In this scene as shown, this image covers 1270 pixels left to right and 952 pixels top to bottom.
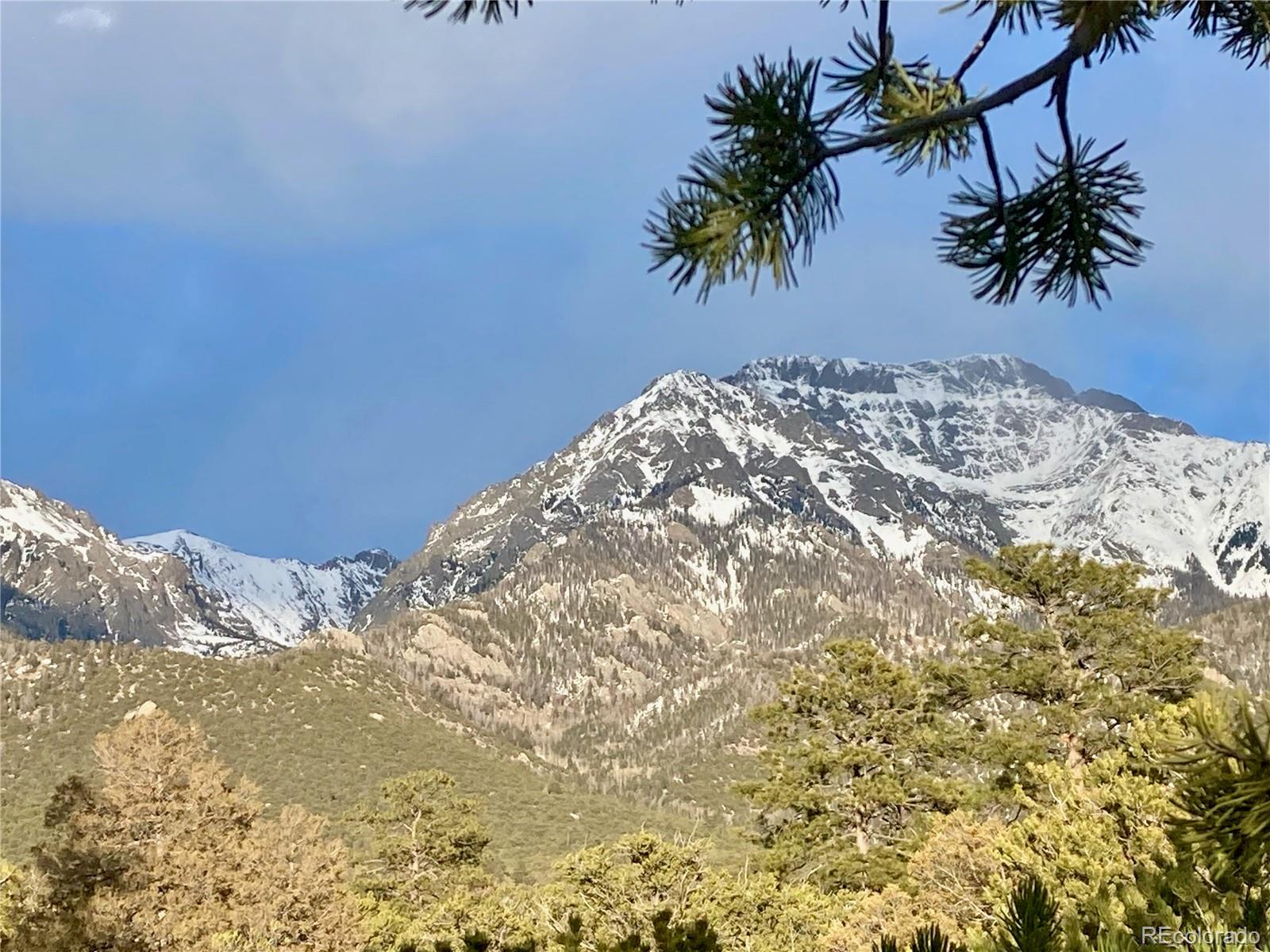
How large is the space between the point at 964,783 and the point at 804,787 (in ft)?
12.2

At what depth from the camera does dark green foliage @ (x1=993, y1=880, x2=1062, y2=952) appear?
8.89ft

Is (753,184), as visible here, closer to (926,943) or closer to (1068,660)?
(926,943)

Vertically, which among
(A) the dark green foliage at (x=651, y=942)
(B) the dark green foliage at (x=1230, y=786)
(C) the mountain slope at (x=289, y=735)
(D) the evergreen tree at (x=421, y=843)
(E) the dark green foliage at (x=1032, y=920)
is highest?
(C) the mountain slope at (x=289, y=735)

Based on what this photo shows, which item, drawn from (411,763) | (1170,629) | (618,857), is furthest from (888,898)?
(411,763)

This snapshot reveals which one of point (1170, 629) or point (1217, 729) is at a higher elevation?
point (1170, 629)

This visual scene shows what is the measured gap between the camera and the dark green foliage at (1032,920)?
107 inches

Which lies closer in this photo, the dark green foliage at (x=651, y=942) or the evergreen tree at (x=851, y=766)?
the dark green foliage at (x=651, y=942)

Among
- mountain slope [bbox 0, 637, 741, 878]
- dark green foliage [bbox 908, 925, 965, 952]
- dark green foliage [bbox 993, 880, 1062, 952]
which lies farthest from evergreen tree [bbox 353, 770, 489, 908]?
mountain slope [bbox 0, 637, 741, 878]


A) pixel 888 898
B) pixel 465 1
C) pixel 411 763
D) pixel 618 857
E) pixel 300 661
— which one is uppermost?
pixel 300 661

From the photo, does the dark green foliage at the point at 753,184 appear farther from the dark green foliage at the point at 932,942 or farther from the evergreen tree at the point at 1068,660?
the evergreen tree at the point at 1068,660

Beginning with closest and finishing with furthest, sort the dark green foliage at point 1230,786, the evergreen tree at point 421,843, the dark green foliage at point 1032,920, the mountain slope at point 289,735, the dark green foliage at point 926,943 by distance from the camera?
Answer: the dark green foliage at point 1230,786 → the dark green foliage at point 926,943 → the dark green foliage at point 1032,920 → the evergreen tree at point 421,843 → the mountain slope at point 289,735

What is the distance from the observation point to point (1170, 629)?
19.9m

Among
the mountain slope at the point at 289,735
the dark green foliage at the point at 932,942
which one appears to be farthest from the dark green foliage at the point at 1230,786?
the mountain slope at the point at 289,735

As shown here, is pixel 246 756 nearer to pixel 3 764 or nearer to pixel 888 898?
pixel 3 764
